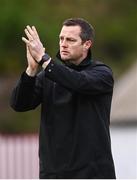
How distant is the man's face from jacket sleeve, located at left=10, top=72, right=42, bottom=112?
0.27 meters

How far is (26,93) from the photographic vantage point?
258 inches

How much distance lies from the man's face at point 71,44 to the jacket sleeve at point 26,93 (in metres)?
0.27

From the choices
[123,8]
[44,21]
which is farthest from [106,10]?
[44,21]

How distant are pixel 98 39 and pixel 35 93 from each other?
25.7 meters

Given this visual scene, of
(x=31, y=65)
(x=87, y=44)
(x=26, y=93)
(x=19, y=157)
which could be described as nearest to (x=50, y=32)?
(x=19, y=157)

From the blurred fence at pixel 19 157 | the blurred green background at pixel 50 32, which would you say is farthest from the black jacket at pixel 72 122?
the blurred green background at pixel 50 32

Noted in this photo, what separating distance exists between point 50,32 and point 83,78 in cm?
1982

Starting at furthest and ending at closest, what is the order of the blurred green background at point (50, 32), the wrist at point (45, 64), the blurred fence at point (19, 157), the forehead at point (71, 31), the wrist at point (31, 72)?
the blurred green background at point (50, 32) → the blurred fence at point (19, 157) → the forehead at point (71, 31) → the wrist at point (31, 72) → the wrist at point (45, 64)

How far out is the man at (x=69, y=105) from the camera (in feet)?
21.0

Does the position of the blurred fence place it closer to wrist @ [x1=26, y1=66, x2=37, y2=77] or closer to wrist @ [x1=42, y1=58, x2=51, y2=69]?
wrist @ [x1=26, y1=66, x2=37, y2=77]

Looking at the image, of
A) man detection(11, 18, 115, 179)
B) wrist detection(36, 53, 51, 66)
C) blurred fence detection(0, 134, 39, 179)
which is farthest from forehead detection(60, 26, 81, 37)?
blurred fence detection(0, 134, 39, 179)

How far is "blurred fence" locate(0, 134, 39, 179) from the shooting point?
60.9ft

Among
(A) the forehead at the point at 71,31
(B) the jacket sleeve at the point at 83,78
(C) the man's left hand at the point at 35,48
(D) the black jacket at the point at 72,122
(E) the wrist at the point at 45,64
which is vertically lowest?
(D) the black jacket at the point at 72,122

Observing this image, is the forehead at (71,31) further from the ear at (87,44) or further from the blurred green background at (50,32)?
the blurred green background at (50,32)
